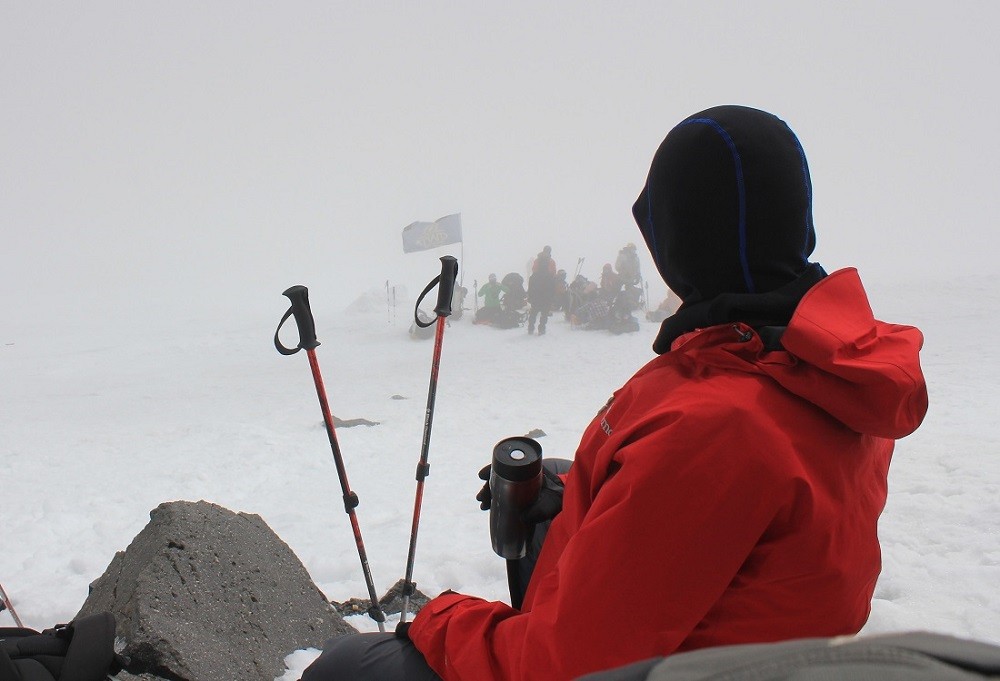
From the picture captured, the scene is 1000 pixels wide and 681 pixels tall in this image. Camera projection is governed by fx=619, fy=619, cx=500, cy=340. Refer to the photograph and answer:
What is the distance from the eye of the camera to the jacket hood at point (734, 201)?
1.14 meters

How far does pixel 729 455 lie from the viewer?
90cm

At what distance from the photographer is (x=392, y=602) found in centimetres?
317

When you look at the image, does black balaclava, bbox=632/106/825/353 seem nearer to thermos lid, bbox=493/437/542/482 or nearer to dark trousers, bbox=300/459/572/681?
thermos lid, bbox=493/437/542/482

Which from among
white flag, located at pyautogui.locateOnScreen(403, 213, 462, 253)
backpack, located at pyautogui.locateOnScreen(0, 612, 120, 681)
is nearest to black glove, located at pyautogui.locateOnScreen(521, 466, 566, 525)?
backpack, located at pyautogui.locateOnScreen(0, 612, 120, 681)

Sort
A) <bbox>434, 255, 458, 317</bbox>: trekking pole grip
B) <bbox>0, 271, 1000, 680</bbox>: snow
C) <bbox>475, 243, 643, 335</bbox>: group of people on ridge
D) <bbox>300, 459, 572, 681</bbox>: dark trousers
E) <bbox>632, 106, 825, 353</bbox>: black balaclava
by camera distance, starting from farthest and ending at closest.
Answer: <bbox>475, 243, 643, 335</bbox>: group of people on ridge → <bbox>0, 271, 1000, 680</bbox>: snow → <bbox>434, 255, 458, 317</bbox>: trekking pole grip → <bbox>300, 459, 572, 681</bbox>: dark trousers → <bbox>632, 106, 825, 353</bbox>: black balaclava

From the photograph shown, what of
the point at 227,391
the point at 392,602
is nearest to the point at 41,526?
the point at 392,602

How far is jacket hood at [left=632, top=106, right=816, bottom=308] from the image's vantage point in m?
1.14

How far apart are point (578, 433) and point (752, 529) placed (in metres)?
6.38

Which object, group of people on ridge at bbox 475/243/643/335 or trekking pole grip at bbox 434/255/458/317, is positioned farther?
group of people on ridge at bbox 475/243/643/335

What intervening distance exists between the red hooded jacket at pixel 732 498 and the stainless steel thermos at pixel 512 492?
397mm

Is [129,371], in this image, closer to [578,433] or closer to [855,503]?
[578,433]

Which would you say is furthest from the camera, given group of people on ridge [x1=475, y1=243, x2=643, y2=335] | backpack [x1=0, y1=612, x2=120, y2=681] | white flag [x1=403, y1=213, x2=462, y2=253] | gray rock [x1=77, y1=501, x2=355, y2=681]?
white flag [x1=403, y1=213, x2=462, y2=253]

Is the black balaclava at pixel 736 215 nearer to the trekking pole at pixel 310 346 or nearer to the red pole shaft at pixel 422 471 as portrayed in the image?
the trekking pole at pixel 310 346

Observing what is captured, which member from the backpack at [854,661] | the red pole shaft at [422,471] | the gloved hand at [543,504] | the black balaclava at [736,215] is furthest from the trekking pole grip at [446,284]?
the backpack at [854,661]
